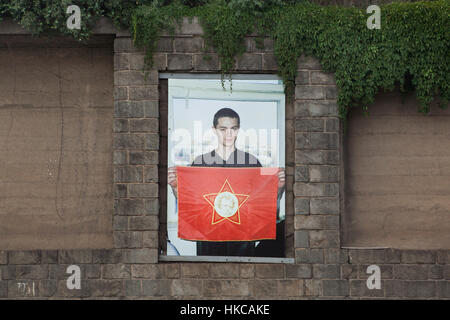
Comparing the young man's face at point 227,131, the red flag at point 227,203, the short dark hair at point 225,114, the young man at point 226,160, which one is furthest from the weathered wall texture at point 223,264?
the young man's face at point 227,131

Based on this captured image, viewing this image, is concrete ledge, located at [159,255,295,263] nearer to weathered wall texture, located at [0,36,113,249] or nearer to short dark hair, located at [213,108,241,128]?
weathered wall texture, located at [0,36,113,249]

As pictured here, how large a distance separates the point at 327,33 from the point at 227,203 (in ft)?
8.88

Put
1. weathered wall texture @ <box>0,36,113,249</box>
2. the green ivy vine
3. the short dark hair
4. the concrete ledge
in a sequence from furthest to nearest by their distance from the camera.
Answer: weathered wall texture @ <box>0,36,113,249</box>
the short dark hair
the concrete ledge
the green ivy vine

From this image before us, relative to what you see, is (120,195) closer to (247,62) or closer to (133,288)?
(133,288)

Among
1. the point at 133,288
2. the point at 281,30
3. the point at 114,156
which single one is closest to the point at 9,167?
the point at 114,156

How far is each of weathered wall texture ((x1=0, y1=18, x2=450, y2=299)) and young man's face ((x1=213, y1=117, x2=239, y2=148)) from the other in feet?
2.48

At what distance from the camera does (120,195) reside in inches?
284

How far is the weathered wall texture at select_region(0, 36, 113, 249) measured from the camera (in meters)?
7.54

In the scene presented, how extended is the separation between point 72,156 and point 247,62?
2856 mm

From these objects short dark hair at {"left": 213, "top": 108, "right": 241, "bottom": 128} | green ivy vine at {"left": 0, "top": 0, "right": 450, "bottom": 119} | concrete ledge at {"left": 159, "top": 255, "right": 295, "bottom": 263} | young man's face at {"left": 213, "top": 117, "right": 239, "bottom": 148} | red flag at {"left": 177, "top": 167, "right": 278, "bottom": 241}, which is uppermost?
green ivy vine at {"left": 0, "top": 0, "right": 450, "bottom": 119}

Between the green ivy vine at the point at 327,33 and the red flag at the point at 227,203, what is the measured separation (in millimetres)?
1363

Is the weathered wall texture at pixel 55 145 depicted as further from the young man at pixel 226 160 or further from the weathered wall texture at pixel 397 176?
the weathered wall texture at pixel 397 176

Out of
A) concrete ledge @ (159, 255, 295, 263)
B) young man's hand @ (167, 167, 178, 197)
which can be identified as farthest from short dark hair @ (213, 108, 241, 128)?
concrete ledge @ (159, 255, 295, 263)

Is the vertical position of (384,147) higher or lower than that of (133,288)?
higher
